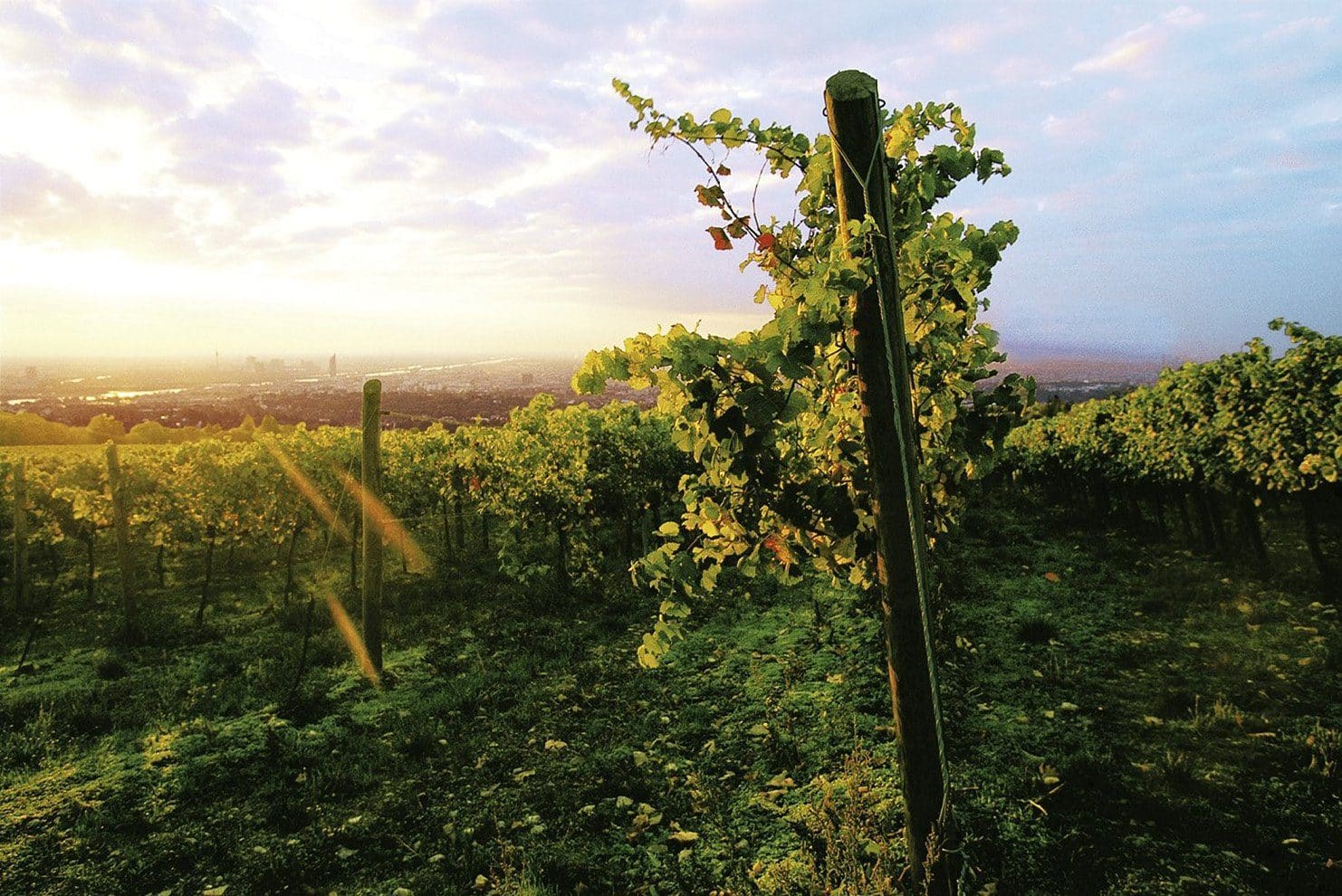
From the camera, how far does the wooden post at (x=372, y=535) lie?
9.48 meters

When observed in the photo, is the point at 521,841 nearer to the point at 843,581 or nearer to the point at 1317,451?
the point at 843,581

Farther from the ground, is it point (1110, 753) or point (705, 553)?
point (705, 553)

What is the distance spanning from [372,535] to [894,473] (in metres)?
8.76

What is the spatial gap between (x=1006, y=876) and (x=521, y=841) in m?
3.93

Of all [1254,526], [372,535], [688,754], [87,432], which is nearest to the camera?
[688,754]

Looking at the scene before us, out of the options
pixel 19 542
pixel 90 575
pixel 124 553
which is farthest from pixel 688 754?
pixel 19 542

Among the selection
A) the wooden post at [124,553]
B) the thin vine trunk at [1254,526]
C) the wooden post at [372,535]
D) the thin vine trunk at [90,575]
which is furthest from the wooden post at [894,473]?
the thin vine trunk at [90,575]

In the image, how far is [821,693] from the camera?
7.88 meters

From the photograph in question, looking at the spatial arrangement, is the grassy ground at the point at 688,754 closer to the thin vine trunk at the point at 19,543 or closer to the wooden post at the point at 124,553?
the wooden post at the point at 124,553

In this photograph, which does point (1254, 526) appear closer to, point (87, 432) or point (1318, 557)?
point (1318, 557)

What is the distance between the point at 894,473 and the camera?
2.86 metres

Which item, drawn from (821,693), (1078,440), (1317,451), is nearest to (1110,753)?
(821,693)

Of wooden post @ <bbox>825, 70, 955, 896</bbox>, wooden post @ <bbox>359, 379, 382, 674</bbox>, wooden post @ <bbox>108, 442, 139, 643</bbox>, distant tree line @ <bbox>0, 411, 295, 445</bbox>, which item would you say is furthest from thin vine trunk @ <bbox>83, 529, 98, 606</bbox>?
distant tree line @ <bbox>0, 411, 295, 445</bbox>

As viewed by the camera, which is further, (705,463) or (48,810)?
(48,810)
